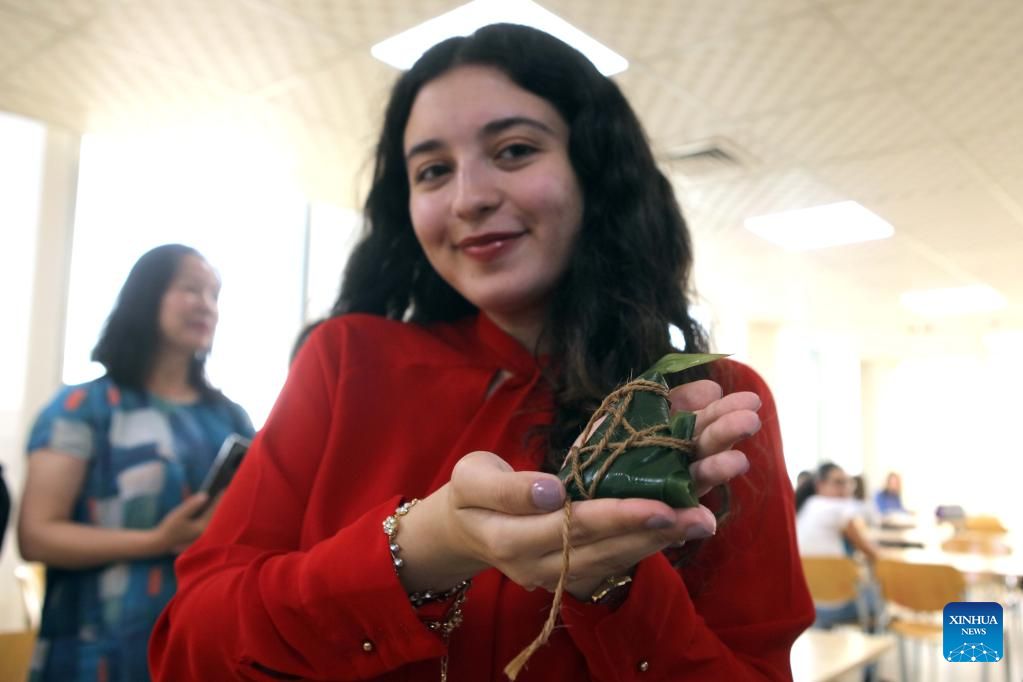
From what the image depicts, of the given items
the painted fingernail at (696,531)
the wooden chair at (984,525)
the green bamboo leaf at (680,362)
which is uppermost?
the green bamboo leaf at (680,362)

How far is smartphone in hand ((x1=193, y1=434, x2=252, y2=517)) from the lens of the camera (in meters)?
1.66

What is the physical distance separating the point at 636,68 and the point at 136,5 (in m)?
1.90

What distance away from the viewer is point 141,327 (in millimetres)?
1875

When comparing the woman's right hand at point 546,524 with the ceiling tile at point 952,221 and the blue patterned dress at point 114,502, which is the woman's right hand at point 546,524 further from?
the blue patterned dress at point 114,502

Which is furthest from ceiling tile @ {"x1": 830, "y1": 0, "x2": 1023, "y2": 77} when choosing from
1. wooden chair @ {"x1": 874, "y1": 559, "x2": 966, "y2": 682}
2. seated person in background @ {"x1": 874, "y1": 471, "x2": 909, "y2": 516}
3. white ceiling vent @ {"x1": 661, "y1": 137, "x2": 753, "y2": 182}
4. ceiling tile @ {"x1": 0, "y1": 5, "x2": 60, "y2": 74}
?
ceiling tile @ {"x1": 0, "y1": 5, "x2": 60, "y2": 74}

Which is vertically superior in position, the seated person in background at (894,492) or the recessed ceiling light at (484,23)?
the recessed ceiling light at (484,23)

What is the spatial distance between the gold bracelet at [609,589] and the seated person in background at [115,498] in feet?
3.89

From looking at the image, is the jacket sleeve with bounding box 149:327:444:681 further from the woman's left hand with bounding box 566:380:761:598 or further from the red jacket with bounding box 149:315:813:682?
the woman's left hand with bounding box 566:380:761:598

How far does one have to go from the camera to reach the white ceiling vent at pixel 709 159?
3750 millimetres

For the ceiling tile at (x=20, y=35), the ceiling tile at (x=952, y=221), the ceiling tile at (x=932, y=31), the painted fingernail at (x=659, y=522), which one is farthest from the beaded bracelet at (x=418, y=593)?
the ceiling tile at (x=20, y=35)

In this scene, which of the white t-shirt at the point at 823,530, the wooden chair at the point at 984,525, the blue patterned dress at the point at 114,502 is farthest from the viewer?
the white t-shirt at the point at 823,530

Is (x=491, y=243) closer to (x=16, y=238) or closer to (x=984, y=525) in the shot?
(x=984, y=525)

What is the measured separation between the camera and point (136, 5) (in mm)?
2734

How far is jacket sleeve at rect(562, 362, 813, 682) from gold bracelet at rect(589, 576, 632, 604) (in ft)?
0.24
